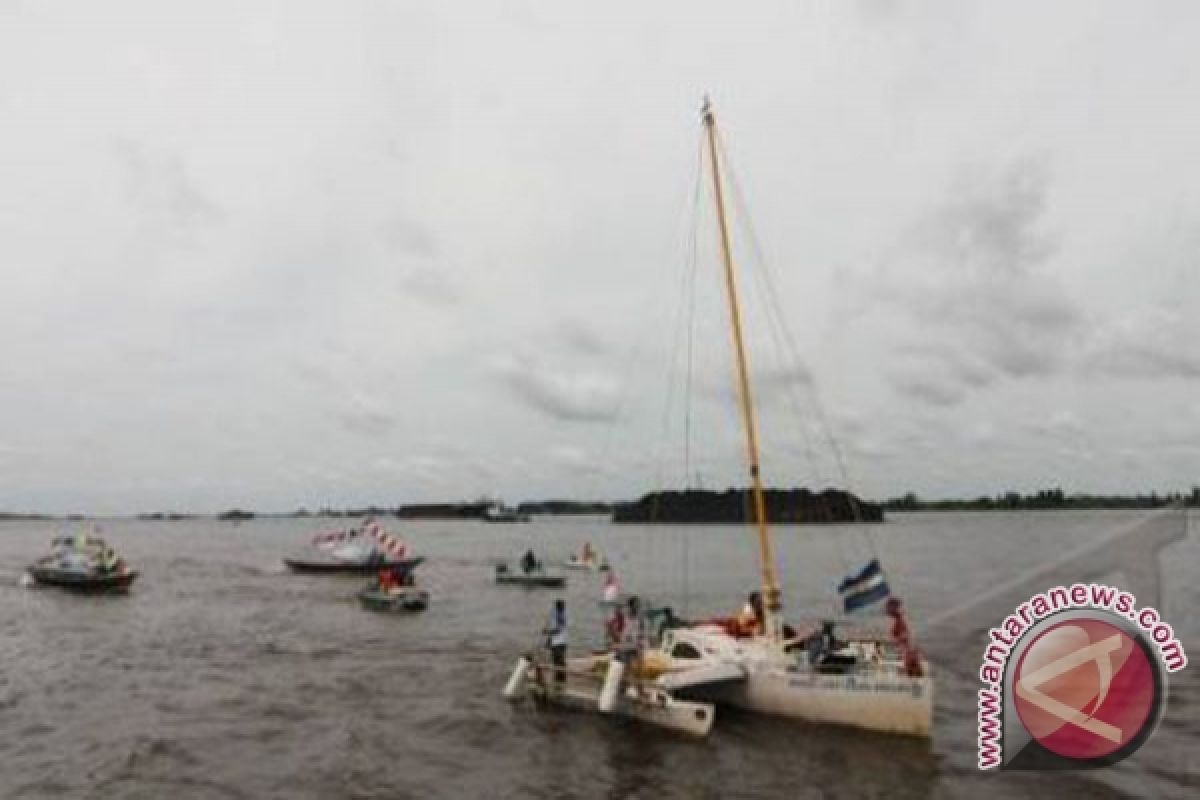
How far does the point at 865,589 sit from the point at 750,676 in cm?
384

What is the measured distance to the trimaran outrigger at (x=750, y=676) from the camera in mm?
24578

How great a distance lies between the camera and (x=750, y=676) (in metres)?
26.7

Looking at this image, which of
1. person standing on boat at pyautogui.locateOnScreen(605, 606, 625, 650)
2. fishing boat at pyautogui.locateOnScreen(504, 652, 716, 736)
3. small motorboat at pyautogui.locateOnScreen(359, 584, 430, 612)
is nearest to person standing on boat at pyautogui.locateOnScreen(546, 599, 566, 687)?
fishing boat at pyautogui.locateOnScreen(504, 652, 716, 736)

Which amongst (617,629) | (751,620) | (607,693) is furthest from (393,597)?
(607,693)

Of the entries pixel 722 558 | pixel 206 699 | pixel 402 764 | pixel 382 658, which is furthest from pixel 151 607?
pixel 722 558

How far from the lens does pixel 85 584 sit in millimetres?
64812

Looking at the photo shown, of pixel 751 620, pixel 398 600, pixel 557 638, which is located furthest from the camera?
pixel 398 600

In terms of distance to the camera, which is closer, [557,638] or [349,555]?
[557,638]

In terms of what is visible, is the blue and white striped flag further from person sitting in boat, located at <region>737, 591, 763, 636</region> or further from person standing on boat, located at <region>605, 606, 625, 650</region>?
person standing on boat, located at <region>605, 606, 625, 650</region>

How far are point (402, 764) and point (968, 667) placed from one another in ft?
66.2

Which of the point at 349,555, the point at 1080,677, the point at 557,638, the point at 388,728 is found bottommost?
the point at 388,728

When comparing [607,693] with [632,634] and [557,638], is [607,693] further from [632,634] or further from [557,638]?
[632,634]

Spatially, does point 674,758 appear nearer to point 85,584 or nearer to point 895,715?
point 895,715

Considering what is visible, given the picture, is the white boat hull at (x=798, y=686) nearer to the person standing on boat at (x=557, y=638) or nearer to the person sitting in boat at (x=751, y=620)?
the person sitting in boat at (x=751, y=620)
